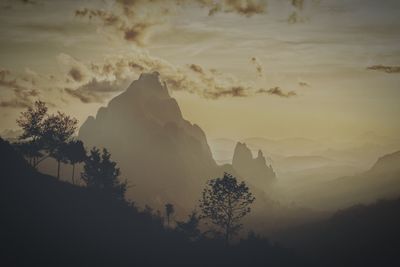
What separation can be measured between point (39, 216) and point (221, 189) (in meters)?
32.9

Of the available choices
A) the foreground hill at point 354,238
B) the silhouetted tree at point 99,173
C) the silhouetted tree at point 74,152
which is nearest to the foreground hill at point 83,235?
the silhouetted tree at point 99,173

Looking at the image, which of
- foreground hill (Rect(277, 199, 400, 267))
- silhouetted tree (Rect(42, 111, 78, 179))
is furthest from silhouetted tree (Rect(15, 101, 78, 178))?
foreground hill (Rect(277, 199, 400, 267))

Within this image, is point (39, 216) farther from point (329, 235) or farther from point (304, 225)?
point (304, 225)

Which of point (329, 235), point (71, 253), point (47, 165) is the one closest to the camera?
point (71, 253)

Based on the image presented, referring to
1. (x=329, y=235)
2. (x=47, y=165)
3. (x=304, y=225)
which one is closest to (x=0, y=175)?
(x=47, y=165)

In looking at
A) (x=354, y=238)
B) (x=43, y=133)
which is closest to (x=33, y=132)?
(x=43, y=133)

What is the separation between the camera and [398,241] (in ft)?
456

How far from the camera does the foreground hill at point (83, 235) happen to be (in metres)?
55.0

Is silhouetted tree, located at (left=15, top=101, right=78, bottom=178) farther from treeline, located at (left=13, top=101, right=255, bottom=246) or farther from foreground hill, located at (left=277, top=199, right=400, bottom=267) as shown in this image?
foreground hill, located at (left=277, top=199, right=400, bottom=267)

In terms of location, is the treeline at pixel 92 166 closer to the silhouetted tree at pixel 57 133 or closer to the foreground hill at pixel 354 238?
the silhouetted tree at pixel 57 133

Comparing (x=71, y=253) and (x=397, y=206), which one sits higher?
(x=397, y=206)

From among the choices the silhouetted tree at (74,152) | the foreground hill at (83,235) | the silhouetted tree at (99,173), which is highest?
the silhouetted tree at (74,152)

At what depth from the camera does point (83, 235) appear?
62.8 metres

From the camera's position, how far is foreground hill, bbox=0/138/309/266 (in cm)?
5497
